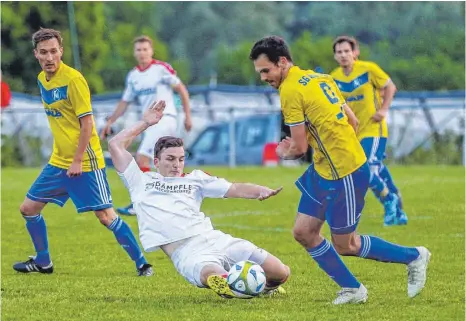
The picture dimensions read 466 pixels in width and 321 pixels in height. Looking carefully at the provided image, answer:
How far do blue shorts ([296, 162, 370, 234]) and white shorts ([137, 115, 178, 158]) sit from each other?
6.74m

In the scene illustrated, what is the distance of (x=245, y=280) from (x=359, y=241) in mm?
921

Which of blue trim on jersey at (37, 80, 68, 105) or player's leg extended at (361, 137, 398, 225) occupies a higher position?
blue trim on jersey at (37, 80, 68, 105)

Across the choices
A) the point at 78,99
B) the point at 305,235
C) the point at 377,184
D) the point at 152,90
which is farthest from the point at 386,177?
the point at 305,235

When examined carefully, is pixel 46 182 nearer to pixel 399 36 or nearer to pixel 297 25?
pixel 399 36

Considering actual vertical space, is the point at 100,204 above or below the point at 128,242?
above

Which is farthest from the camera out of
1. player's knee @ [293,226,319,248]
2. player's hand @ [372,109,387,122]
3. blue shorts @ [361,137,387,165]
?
blue shorts @ [361,137,387,165]

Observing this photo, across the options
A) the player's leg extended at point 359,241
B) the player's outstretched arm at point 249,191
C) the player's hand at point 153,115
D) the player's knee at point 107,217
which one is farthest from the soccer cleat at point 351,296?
the player's knee at point 107,217

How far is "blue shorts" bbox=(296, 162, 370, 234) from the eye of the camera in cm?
846

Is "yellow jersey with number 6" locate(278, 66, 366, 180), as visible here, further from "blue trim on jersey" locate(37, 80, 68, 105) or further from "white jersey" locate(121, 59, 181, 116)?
"white jersey" locate(121, 59, 181, 116)

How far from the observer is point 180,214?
29.2ft

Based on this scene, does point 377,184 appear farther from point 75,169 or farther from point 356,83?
point 75,169

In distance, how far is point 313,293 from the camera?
9.19 meters

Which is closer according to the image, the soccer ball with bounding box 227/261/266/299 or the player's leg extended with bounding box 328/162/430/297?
the soccer ball with bounding box 227/261/266/299

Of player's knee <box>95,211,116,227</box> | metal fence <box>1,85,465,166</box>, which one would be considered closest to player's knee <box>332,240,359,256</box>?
player's knee <box>95,211,116,227</box>
